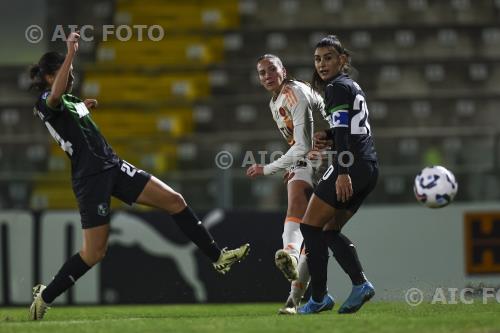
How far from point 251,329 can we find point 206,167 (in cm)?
628

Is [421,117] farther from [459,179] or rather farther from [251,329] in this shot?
[251,329]

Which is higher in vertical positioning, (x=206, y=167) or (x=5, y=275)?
(x=206, y=167)

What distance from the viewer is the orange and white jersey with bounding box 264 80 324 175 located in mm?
7668

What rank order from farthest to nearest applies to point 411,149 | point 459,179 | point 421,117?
point 421,117 → point 411,149 → point 459,179

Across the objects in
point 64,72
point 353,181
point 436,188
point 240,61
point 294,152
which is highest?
point 240,61

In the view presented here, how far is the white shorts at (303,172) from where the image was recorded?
7918 millimetres

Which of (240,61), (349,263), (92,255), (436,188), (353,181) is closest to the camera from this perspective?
(353,181)

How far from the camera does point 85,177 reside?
7.43 m

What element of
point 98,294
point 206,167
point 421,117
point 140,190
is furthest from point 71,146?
point 421,117

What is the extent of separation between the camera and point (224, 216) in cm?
1117

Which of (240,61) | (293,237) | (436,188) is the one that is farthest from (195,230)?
(240,61)

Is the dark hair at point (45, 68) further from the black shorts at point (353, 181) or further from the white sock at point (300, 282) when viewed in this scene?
the white sock at point (300, 282)

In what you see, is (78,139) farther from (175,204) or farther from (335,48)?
(335,48)

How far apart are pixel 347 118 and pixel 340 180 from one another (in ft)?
1.43
